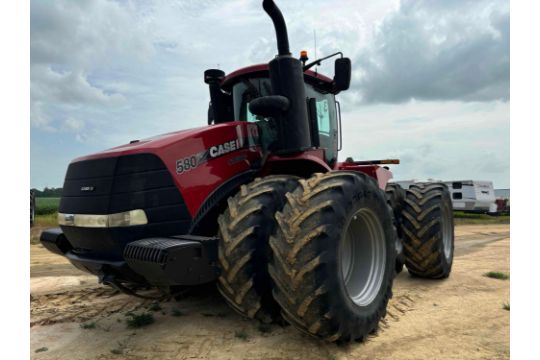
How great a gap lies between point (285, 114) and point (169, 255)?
1.77 metres

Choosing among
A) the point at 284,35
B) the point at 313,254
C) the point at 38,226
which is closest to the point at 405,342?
the point at 313,254

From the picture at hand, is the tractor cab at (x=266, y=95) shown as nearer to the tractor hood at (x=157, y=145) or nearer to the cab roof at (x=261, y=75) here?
the cab roof at (x=261, y=75)

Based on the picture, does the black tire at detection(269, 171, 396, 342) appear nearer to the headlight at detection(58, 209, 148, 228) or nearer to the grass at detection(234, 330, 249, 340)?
the grass at detection(234, 330, 249, 340)

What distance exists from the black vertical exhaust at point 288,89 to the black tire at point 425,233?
2510mm

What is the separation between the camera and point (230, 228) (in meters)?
3.23

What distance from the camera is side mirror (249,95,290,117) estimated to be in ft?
12.4

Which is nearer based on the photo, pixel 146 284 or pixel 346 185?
pixel 346 185

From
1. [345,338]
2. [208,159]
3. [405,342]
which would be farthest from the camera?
[208,159]

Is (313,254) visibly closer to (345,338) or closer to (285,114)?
(345,338)

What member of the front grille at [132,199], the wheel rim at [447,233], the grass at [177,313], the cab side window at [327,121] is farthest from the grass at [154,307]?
the wheel rim at [447,233]

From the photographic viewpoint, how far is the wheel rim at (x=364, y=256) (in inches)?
151

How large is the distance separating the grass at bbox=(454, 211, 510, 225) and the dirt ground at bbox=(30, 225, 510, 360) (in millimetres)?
14980

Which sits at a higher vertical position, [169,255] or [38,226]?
[169,255]

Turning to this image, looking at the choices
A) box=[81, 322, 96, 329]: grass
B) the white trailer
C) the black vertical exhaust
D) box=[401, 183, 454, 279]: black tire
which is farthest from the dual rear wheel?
the white trailer
